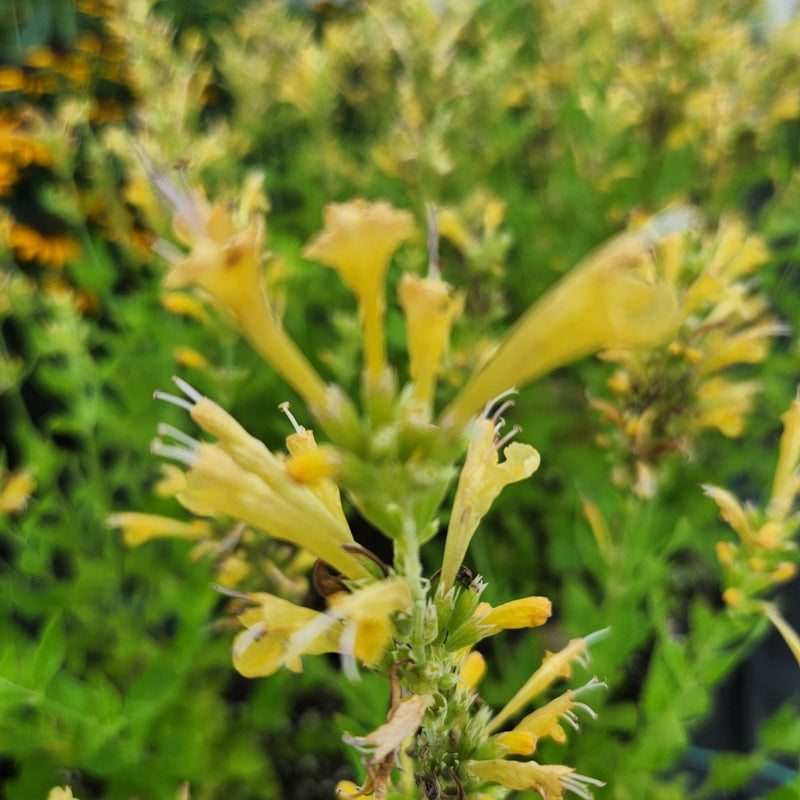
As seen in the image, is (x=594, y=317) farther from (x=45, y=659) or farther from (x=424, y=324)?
(x=45, y=659)

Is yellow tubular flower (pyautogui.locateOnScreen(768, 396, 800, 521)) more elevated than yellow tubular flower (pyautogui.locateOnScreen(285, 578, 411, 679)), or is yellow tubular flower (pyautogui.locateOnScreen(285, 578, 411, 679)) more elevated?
yellow tubular flower (pyautogui.locateOnScreen(768, 396, 800, 521))

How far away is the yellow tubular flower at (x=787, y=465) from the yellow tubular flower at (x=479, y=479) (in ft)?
A: 1.59

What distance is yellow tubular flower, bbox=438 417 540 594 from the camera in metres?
0.62

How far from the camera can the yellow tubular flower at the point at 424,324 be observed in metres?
0.51

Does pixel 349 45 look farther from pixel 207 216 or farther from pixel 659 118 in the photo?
pixel 207 216

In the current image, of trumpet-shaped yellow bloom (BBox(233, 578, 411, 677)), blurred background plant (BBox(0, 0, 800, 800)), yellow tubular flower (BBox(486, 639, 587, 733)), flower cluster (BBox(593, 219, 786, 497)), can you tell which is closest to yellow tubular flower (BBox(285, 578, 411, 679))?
trumpet-shaped yellow bloom (BBox(233, 578, 411, 677))

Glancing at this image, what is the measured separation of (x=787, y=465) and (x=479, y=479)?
59cm

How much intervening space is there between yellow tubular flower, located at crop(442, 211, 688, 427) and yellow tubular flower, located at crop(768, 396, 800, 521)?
21.7 inches

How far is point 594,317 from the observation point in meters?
0.47

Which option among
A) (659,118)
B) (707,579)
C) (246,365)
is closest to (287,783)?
(246,365)

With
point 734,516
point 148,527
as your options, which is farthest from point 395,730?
point 148,527

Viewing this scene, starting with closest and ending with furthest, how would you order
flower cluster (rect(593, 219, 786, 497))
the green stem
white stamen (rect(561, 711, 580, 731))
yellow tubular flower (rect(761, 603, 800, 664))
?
1. the green stem
2. white stamen (rect(561, 711, 580, 731))
3. yellow tubular flower (rect(761, 603, 800, 664))
4. flower cluster (rect(593, 219, 786, 497))

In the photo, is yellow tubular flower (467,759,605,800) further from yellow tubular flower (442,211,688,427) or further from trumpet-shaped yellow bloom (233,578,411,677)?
yellow tubular flower (442,211,688,427)

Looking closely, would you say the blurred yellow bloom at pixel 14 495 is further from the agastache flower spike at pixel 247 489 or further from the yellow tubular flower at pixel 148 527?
the agastache flower spike at pixel 247 489
